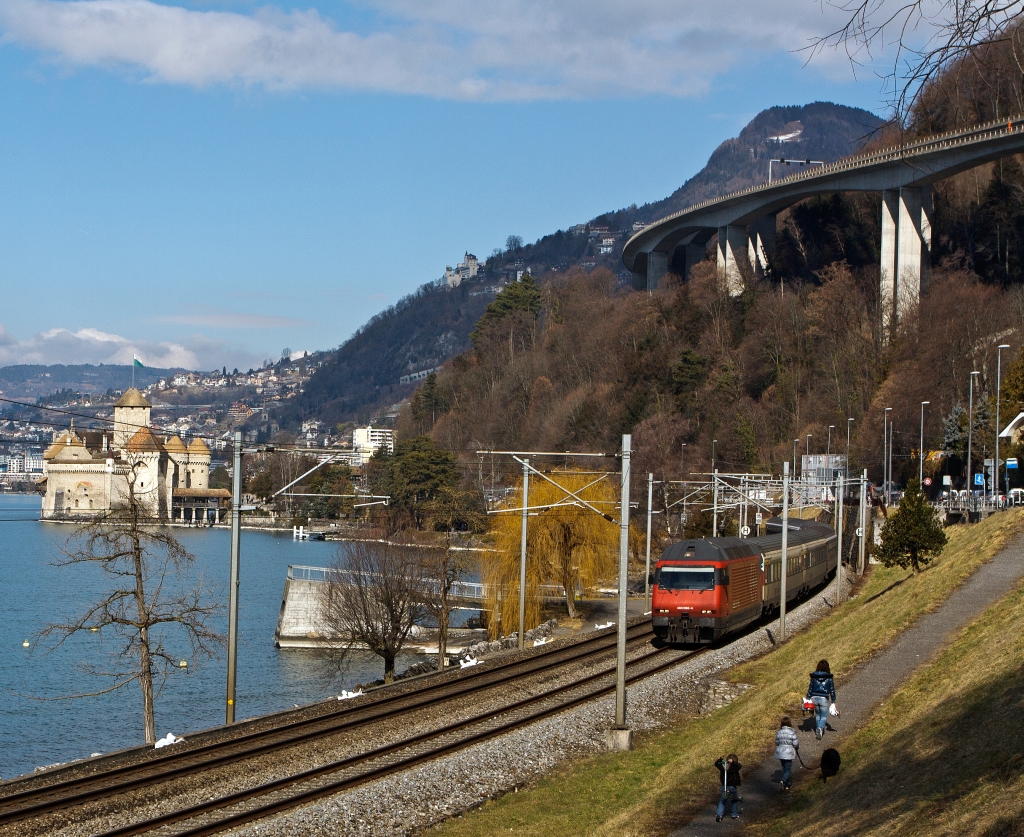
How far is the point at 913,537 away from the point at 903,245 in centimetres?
5738

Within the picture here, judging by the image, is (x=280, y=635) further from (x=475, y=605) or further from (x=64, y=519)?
(x=64, y=519)

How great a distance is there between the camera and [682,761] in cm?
1845

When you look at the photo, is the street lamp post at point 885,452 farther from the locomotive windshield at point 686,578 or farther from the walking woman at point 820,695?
the walking woman at point 820,695

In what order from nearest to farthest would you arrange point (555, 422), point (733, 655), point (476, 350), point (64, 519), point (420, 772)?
point (420, 772) → point (733, 655) → point (555, 422) → point (476, 350) → point (64, 519)

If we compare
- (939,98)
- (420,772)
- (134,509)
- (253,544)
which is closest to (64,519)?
(253,544)

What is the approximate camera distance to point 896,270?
89.8 m

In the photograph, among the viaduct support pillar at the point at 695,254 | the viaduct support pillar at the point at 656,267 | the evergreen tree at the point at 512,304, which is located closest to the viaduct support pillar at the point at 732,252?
the viaduct support pillar at the point at 695,254

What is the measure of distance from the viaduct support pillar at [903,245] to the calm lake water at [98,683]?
5154 centimetres

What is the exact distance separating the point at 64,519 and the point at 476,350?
7133cm

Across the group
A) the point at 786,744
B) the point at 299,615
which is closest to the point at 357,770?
the point at 786,744

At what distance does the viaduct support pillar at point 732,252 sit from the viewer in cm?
11519

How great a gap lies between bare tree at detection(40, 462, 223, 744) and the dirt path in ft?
48.4

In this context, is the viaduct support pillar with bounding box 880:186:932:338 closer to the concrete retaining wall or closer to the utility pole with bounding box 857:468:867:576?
the utility pole with bounding box 857:468:867:576

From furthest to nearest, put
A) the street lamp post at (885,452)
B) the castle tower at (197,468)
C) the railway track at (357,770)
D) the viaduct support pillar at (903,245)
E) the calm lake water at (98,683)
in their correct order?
the castle tower at (197,468)
the viaduct support pillar at (903,245)
the street lamp post at (885,452)
the calm lake water at (98,683)
the railway track at (357,770)
